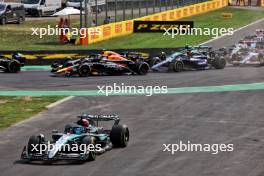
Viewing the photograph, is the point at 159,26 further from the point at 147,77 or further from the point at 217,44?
the point at 147,77

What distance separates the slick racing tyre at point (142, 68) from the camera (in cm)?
2950

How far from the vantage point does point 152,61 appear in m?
31.2

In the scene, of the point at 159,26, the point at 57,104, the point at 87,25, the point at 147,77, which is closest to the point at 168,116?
the point at 57,104

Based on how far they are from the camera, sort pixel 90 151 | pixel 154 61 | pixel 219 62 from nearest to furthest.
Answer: pixel 90 151 < pixel 154 61 < pixel 219 62

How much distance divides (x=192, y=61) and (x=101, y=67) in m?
4.11

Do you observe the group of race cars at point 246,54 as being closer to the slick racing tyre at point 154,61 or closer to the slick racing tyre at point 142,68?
the slick racing tyre at point 154,61

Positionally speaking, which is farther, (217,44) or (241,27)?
(241,27)

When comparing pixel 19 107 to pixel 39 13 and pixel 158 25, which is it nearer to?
pixel 158 25

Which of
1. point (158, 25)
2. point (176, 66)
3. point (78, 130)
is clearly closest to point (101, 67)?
point (176, 66)

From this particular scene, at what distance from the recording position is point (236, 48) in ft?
107

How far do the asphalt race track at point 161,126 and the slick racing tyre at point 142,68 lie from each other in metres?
0.33

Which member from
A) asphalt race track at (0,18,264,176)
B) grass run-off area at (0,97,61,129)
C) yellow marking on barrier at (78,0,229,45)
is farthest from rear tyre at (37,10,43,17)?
grass run-off area at (0,97,61,129)

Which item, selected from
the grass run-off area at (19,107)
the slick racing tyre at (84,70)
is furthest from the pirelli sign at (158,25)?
the grass run-off area at (19,107)

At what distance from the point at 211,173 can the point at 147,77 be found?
15.3 m
